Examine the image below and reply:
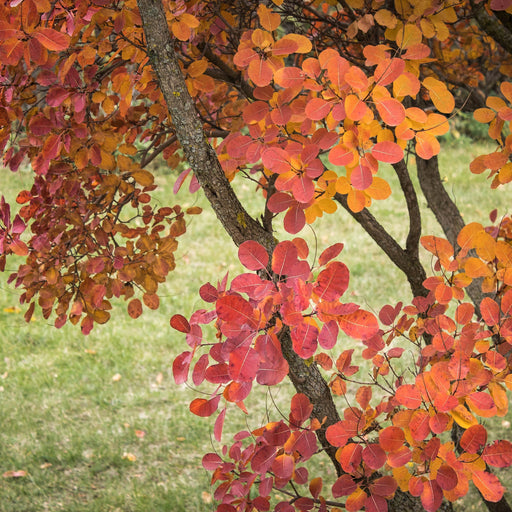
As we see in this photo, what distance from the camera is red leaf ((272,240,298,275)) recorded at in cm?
114

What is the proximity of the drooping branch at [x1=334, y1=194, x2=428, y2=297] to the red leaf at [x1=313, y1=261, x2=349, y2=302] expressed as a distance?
1128 mm

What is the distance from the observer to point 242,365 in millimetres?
1006

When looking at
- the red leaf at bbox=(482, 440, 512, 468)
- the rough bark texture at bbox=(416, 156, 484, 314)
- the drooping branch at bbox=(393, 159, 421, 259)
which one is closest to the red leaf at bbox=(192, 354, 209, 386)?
the red leaf at bbox=(482, 440, 512, 468)

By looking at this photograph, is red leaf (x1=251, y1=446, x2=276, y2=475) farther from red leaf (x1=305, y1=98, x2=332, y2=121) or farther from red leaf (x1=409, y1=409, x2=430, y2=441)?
red leaf (x1=305, y1=98, x2=332, y2=121)

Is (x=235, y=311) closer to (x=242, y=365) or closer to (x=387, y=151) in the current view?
(x=242, y=365)

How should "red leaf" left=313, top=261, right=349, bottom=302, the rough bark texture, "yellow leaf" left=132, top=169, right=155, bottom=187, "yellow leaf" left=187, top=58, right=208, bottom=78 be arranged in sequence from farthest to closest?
the rough bark texture < "yellow leaf" left=132, top=169, right=155, bottom=187 < "yellow leaf" left=187, top=58, right=208, bottom=78 < "red leaf" left=313, top=261, right=349, bottom=302

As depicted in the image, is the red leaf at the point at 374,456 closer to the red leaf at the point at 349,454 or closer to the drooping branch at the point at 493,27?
the red leaf at the point at 349,454

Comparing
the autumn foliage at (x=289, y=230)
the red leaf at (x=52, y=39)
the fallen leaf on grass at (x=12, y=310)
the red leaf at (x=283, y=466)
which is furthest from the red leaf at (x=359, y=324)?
the fallen leaf on grass at (x=12, y=310)

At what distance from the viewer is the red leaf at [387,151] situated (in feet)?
3.88

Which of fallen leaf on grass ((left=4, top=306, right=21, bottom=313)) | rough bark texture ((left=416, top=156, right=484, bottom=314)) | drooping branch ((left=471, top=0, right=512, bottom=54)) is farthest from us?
fallen leaf on grass ((left=4, top=306, right=21, bottom=313))

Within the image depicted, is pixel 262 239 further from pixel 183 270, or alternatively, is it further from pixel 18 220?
pixel 183 270

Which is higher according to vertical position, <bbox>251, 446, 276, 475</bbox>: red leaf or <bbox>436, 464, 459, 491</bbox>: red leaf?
<bbox>251, 446, 276, 475</bbox>: red leaf

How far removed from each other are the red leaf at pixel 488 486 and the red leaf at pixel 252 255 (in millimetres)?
621

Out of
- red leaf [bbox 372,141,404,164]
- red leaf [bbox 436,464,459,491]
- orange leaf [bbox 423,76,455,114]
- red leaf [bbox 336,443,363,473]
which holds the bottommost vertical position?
red leaf [bbox 436,464,459,491]
